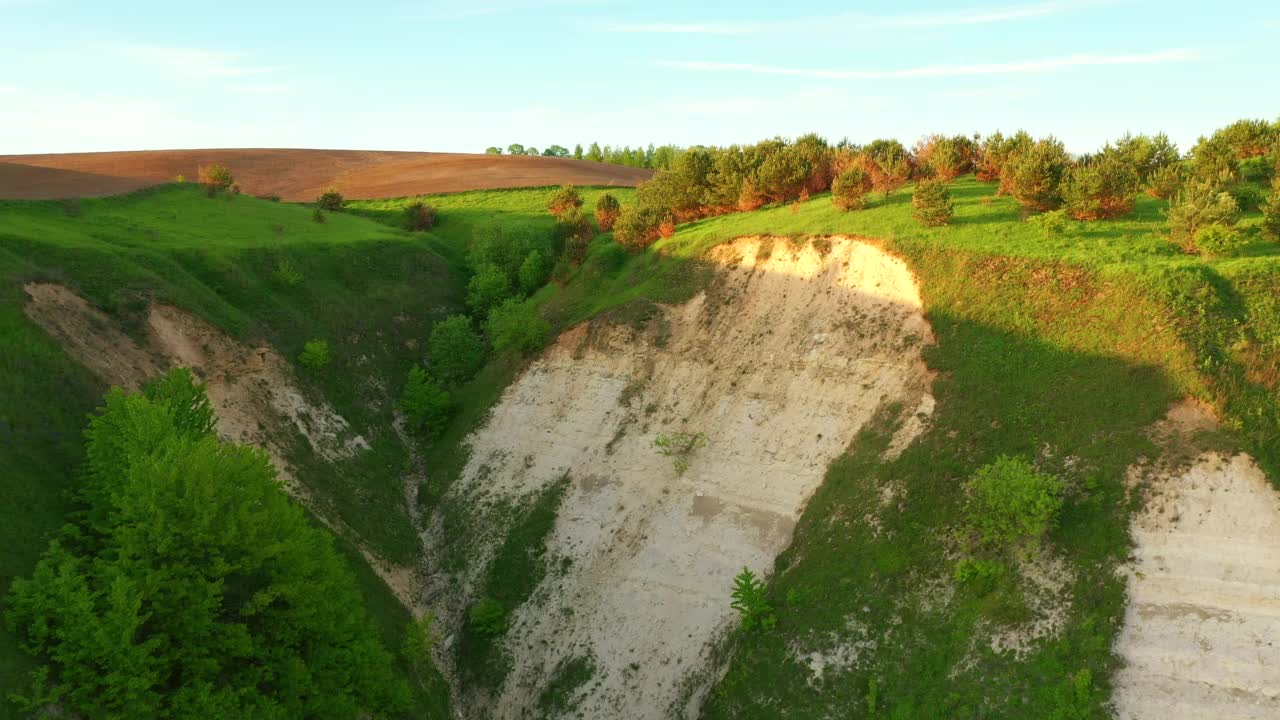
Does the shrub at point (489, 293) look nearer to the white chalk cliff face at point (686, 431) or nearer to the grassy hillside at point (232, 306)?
the grassy hillside at point (232, 306)

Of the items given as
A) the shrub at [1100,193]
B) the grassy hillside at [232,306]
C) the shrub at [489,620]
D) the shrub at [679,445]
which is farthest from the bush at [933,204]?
the grassy hillside at [232,306]

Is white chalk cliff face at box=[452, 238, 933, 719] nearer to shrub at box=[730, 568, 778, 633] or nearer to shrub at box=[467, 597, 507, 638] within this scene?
shrub at box=[467, 597, 507, 638]

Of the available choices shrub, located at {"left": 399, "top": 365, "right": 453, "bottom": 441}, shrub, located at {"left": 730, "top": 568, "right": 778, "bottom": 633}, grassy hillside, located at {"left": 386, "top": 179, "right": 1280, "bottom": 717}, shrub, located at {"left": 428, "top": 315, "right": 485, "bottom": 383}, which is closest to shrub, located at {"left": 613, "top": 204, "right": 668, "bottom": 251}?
shrub, located at {"left": 428, "top": 315, "right": 485, "bottom": 383}

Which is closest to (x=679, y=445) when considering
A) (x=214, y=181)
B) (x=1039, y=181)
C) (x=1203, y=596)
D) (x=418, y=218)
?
(x=1203, y=596)

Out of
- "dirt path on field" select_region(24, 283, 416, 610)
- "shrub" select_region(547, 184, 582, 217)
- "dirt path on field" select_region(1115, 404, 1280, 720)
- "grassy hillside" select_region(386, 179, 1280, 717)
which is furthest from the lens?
"shrub" select_region(547, 184, 582, 217)

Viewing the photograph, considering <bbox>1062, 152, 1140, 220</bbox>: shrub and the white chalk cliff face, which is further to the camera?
<bbox>1062, 152, 1140, 220</bbox>: shrub

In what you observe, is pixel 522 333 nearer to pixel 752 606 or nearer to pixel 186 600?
pixel 752 606
